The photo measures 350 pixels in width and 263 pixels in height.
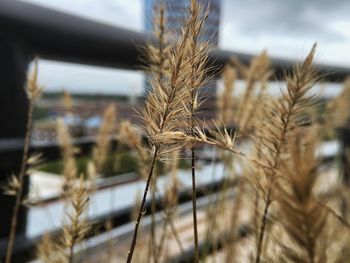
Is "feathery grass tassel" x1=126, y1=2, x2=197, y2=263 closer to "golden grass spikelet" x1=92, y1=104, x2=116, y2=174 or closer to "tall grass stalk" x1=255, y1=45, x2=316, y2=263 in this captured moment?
"tall grass stalk" x1=255, y1=45, x2=316, y2=263

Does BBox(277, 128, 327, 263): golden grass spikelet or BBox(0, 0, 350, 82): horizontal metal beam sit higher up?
BBox(0, 0, 350, 82): horizontal metal beam

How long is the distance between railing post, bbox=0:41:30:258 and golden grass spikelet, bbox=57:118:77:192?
0.29 ft

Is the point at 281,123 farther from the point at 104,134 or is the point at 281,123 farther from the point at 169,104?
the point at 104,134

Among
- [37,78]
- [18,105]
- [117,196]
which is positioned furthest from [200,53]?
[117,196]

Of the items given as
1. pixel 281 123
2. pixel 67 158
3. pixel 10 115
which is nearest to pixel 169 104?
pixel 281 123

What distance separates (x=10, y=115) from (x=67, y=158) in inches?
7.5

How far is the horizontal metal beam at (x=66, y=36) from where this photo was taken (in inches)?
36.7

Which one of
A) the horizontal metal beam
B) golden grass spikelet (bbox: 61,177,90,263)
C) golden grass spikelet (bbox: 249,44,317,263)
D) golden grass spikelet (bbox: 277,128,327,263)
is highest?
the horizontal metal beam

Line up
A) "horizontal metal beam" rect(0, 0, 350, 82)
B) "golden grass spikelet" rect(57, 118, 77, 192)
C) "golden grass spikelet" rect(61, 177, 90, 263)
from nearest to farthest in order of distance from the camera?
"golden grass spikelet" rect(61, 177, 90, 263) < "golden grass spikelet" rect(57, 118, 77, 192) < "horizontal metal beam" rect(0, 0, 350, 82)

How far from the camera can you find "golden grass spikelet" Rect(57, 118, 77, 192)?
2.56 ft

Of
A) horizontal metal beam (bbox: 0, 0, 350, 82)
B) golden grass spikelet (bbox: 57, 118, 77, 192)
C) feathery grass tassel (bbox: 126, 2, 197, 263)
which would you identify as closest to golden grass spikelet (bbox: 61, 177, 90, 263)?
feathery grass tassel (bbox: 126, 2, 197, 263)

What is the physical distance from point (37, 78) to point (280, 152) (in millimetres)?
391

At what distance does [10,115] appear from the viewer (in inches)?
39.3

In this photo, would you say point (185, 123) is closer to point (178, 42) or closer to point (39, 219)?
point (178, 42)
